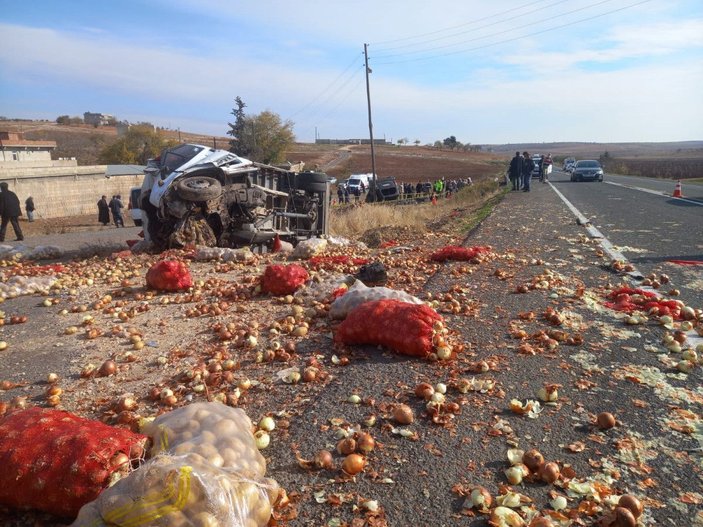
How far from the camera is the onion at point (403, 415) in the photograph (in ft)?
10.8

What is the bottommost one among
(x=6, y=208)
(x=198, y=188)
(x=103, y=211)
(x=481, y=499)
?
(x=481, y=499)

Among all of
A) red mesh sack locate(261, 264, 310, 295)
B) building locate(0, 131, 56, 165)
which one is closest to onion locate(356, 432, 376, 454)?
red mesh sack locate(261, 264, 310, 295)

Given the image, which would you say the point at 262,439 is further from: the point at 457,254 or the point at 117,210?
the point at 117,210

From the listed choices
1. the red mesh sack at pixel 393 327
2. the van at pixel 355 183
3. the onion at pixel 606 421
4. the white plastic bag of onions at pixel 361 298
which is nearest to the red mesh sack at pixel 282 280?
the white plastic bag of onions at pixel 361 298

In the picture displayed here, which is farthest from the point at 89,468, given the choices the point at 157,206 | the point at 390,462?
the point at 157,206

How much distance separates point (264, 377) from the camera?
4266 mm

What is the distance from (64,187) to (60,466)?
1316 inches

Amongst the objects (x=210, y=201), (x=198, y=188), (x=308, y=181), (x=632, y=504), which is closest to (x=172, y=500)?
(x=632, y=504)

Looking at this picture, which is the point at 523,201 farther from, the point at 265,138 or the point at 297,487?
the point at 265,138

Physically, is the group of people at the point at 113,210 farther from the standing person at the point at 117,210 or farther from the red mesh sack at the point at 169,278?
the red mesh sack at the point at 169,278

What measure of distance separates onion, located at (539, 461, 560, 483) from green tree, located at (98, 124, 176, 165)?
6756cm

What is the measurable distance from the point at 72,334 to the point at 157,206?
5.47m

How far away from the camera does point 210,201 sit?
11125mm

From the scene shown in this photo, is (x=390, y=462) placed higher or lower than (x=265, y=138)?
lower
